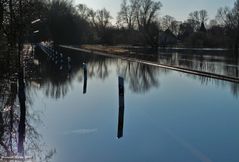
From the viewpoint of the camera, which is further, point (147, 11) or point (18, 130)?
point (147, 11)

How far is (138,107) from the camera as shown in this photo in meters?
14.1

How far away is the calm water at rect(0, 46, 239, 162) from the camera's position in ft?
27.1

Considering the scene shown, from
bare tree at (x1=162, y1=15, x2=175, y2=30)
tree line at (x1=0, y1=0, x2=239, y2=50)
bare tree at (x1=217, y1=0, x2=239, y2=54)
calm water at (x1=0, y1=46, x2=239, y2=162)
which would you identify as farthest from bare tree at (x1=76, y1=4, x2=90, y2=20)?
calm water at (x1=0, y1=46, x2=239, y2=162)

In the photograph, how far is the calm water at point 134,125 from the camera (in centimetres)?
826

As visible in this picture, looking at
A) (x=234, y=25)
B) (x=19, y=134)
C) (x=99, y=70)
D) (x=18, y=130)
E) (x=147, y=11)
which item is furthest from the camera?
(x=147, y=11)

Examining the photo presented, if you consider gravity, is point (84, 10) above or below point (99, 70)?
above

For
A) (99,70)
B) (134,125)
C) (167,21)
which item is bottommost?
(134,125)

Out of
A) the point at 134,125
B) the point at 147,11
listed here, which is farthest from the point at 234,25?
the point at 134,125

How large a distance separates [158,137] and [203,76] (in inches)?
637

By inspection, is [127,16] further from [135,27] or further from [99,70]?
[99,70]

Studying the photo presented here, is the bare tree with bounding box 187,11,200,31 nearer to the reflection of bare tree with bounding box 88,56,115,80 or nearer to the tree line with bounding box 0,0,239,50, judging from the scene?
the tree line with bounding box 0,0,239,50

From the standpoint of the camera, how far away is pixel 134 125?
36.4 feet

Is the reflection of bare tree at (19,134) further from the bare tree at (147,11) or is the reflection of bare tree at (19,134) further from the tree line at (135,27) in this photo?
the bare tree at (147,11)

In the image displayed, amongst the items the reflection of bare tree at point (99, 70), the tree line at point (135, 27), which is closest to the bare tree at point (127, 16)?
the tree line at point (135, 27)
